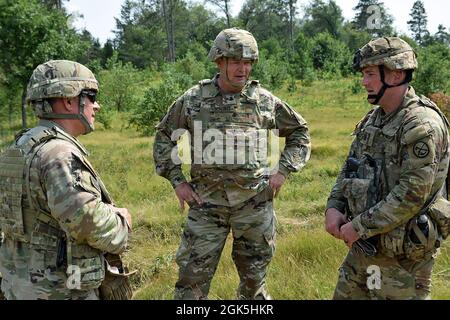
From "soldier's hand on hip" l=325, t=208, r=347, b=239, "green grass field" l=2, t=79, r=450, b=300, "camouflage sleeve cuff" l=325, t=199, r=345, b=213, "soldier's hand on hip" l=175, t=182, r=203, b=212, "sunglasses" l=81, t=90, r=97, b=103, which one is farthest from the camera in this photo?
"green grass field" l=2, t=79, r=450, b=300

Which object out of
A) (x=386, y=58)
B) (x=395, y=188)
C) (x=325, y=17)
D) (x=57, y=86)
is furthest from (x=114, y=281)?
(x=325, y=17)

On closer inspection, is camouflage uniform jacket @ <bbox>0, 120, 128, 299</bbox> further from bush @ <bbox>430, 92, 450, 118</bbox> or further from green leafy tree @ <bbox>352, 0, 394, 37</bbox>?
bush @ <bbox>430, 92, 450, 118</bbox>

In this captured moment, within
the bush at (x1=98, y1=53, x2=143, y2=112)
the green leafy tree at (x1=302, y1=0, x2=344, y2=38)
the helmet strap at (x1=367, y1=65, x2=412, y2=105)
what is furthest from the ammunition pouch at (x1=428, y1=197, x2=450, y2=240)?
the green leafy tree at (x1=302, y1=0, x2=344, y2=38)

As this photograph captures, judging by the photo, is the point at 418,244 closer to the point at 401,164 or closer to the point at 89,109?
the point at 401,164

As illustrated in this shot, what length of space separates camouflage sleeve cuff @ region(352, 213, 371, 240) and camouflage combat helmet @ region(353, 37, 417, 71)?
870 millimetres

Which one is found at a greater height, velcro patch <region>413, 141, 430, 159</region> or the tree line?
the tree line

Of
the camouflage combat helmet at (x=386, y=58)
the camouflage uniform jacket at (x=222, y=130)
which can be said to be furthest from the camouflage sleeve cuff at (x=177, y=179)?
the camouflage combat helmet at (x=386, y=58)

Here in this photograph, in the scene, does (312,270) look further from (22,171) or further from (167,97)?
(167,97)

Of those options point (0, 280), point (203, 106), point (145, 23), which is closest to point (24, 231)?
point (0, 280)

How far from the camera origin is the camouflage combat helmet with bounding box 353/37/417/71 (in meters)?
2.78

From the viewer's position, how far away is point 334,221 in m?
3.00

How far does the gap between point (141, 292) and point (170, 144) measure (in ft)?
4.83

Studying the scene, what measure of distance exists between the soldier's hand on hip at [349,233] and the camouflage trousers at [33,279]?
1.46 meters
